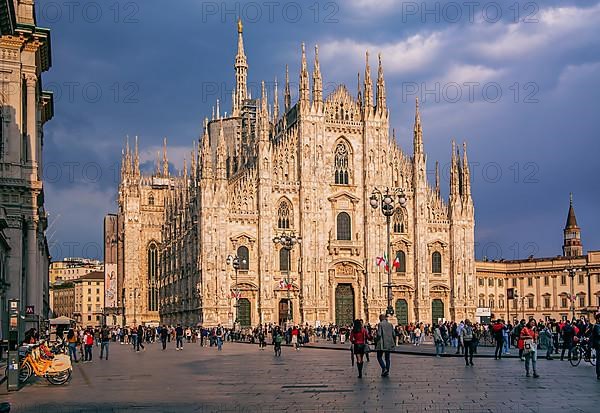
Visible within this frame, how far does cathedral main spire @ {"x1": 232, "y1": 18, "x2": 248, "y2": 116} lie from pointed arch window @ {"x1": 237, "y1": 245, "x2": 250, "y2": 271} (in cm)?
4376

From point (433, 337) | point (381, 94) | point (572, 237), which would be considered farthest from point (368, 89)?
point (572, 237)

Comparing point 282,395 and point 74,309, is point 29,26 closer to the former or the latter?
point 282,395

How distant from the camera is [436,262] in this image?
7975cm

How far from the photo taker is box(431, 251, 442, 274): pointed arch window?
7956cm

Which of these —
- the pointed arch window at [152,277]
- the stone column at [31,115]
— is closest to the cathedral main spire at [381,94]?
the pointed arch window at [152,277]

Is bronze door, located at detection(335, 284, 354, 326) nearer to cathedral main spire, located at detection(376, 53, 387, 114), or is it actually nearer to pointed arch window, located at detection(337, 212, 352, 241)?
pointed arch window, located at detection(337, 212, 352, 241)

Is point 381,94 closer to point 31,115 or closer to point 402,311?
point 402,311

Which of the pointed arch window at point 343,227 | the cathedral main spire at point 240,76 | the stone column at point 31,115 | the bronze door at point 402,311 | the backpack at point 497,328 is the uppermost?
the cathedral main spire at point 240,76

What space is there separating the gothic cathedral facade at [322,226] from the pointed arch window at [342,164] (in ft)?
0.36

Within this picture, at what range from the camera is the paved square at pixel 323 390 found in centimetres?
1652

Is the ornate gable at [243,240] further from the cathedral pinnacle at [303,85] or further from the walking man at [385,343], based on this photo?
the walking man at [385,343]

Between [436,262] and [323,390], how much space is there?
61029mm

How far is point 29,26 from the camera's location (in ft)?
121

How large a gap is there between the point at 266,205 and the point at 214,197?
15.0ft
